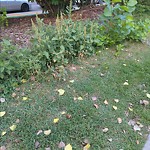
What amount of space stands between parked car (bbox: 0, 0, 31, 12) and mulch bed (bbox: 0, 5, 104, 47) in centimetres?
579

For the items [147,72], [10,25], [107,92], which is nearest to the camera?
[107,92]

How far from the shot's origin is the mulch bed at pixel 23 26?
4043mm

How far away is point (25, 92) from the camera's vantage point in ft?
8.66

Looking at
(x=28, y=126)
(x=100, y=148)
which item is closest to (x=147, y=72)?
(x=100, y=148)

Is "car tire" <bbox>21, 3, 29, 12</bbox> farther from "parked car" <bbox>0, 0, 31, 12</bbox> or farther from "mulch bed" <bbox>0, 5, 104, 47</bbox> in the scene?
"mulch bed" <bbox>0, 5, 104, 47</bbox>

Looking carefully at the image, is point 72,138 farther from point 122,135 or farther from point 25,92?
point 25,92

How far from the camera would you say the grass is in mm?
2053

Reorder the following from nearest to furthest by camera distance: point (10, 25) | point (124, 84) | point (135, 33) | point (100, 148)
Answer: point (100, 148) < point (124, 84) < point (135, 33) < point (10, 25)

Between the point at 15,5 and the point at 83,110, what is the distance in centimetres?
1008

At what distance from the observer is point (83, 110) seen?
239 cm

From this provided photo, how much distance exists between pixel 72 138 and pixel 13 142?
56cm

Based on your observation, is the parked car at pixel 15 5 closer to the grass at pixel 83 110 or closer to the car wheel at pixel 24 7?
the car wheel at pixel 24 7

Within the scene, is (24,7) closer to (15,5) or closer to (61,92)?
(15,5)

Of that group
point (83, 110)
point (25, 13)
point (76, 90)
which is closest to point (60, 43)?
point (76, 90)
